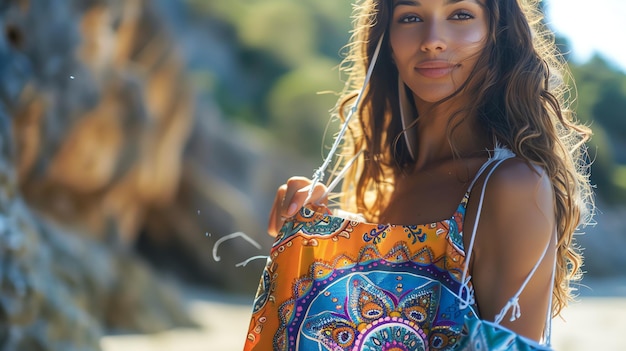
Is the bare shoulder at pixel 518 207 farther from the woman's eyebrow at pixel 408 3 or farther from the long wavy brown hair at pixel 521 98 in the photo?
the woman's eyebrow at pixel 408 3

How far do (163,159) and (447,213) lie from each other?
221 inches

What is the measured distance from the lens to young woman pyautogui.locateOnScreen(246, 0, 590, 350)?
112 cm

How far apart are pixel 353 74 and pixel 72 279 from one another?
11.8 feet

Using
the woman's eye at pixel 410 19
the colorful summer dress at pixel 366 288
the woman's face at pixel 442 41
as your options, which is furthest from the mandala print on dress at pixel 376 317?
the woman's eye at pixel 410 19

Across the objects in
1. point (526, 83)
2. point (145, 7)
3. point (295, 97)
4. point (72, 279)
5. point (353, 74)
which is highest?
point (295, 97)

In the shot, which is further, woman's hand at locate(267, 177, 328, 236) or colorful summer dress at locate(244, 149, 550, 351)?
woman's hand at locate(267, 177, 328, 236)

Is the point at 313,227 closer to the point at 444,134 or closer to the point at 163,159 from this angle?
the point at 444,134

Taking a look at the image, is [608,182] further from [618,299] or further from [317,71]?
[317,71]

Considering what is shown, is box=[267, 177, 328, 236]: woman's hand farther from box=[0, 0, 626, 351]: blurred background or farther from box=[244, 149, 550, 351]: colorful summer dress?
box=[0, 0, 626, 351]: blurred background

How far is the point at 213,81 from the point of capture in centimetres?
897

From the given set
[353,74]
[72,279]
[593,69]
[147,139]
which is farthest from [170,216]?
[353,74]

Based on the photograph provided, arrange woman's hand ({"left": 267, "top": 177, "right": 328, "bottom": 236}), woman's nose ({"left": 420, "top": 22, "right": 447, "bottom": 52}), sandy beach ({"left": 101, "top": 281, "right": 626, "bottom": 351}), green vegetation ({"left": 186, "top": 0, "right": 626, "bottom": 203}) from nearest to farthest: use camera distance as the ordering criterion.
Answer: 1. woman's nose ({"left": 420, "top": 22, "right": 447, "bottom": 52})
2. woman's hand ({"left": 267, "top": 177, "right": 328, "bottom": 236})
3. sandy beach ({"left": 101, "top": 281, "right": 626, "bottom": 351})
4. green vegetation ({"left": 186, "top": 0, "right": 626, "bottom": 203})

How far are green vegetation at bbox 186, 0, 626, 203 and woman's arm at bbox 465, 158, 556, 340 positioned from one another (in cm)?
720

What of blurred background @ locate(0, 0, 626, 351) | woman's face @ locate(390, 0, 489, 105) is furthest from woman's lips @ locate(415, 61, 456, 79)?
blurred background @ locate(0, 0, 626, 351)
